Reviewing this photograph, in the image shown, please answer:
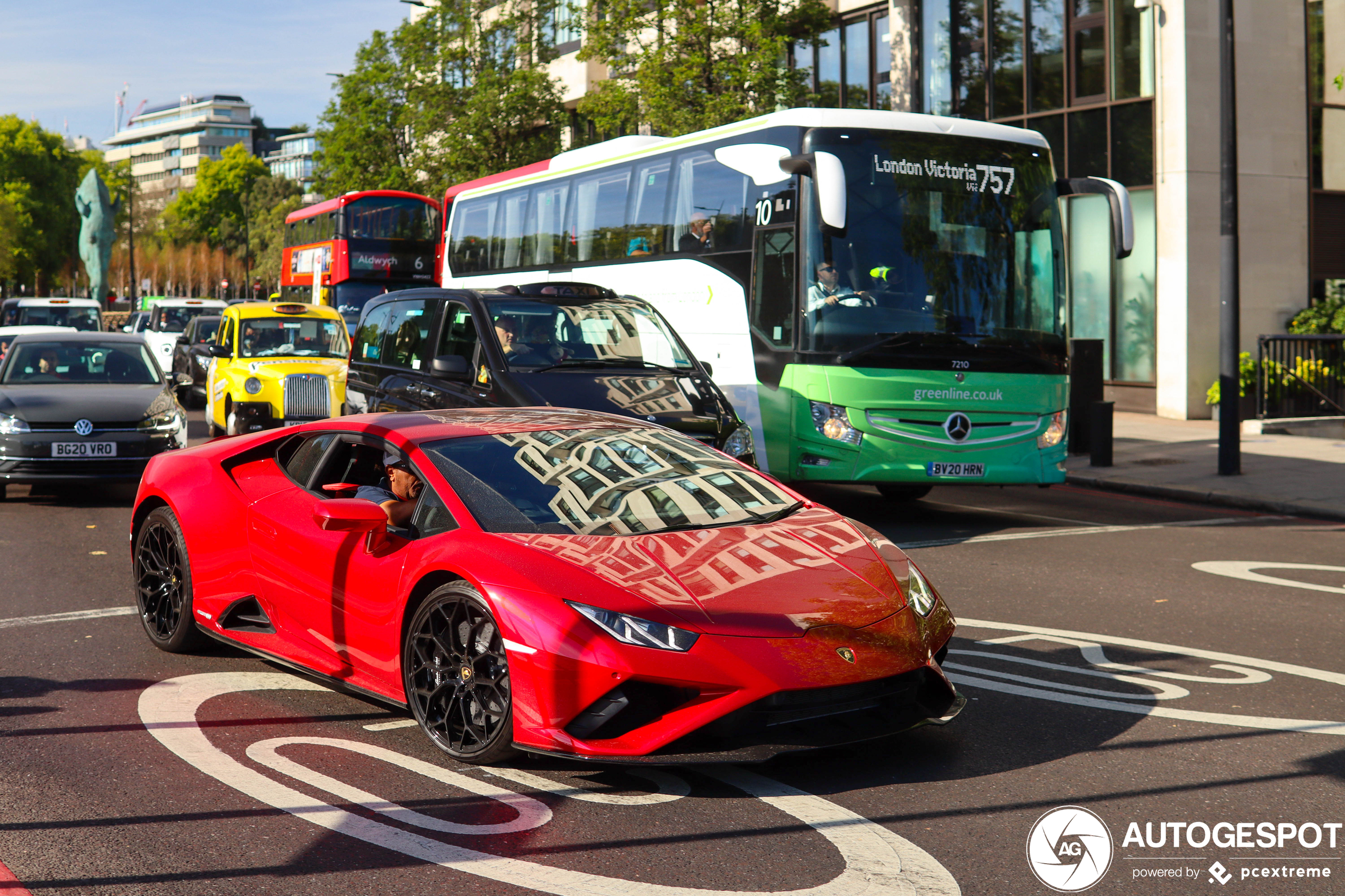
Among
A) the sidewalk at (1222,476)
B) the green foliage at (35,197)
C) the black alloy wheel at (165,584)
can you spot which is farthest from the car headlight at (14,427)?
the green foliage at (35,197)

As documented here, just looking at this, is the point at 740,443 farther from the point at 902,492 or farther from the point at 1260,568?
the point at 902,492

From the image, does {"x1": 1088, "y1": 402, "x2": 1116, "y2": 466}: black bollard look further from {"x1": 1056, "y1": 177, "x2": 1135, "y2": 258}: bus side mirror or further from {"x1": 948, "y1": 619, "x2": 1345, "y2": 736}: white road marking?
{"x1": 948, "y1": 619, "x2": 1345, "y2": 736}: white road marking

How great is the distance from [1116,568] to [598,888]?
21.3 ft

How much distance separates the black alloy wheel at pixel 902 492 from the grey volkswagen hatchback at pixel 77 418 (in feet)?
22.2

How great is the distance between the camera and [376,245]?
32.8 meters

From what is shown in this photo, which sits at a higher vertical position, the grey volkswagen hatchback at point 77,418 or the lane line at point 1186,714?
the grey volkswagen hatchback at point 77,418

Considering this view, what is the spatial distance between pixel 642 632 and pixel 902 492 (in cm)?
931

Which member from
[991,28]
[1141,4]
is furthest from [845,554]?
[991,28]

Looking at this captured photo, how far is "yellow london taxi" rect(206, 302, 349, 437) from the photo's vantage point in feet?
55.5

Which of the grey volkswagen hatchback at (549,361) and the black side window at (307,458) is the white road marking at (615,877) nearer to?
the black side window at (307,458)

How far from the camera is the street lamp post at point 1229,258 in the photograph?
1466 centimetres

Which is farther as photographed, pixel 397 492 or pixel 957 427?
pixel 957 427

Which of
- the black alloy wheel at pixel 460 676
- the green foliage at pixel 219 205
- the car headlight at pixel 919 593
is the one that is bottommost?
the black alloy wheel at pixel 460 676

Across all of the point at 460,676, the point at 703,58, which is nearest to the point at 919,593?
the point at 460,676
